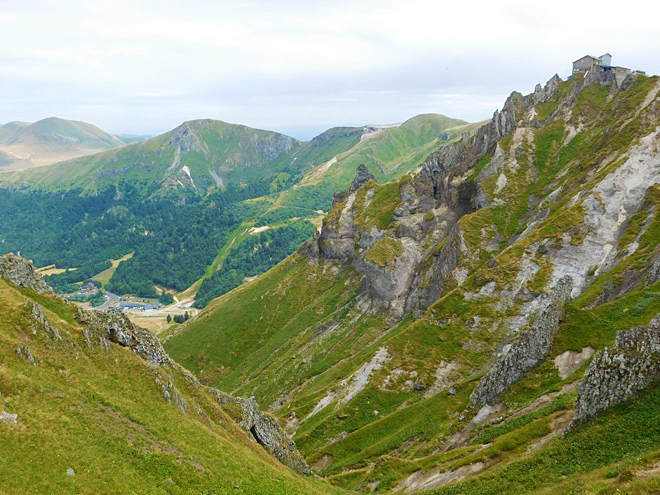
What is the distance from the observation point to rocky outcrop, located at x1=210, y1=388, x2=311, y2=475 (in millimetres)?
58531

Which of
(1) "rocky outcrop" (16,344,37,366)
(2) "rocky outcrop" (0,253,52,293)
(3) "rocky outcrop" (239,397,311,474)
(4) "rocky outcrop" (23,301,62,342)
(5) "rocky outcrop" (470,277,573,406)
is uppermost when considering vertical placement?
→ (2) "rocky outcrop" (0,253,52,293)

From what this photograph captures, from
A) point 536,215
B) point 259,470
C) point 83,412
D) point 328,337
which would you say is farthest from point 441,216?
point 83,412

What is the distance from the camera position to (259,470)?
139 feet

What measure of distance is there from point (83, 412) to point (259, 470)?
18583mm

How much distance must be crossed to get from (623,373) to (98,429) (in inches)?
2015

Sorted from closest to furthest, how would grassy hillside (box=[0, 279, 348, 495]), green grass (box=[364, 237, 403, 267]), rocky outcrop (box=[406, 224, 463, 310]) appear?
grassy hillside (box=[0, 279, 348, 495])
rocky outcrop (box=[406, 224, 463, 310])
green grass (box=[364, 237, 403, 267])

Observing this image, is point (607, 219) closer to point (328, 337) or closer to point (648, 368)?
point (648, 368)

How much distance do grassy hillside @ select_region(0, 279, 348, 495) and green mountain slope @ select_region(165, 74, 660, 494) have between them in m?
27.1

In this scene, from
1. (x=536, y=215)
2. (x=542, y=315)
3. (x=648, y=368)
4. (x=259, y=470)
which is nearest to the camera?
(x=648, y=368)

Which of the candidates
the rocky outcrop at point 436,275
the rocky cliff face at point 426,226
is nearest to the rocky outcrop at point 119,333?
the rocky outcrop at point 436,275

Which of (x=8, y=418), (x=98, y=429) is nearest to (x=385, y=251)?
(x=98, y=429)

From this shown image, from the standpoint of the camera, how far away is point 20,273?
173ft

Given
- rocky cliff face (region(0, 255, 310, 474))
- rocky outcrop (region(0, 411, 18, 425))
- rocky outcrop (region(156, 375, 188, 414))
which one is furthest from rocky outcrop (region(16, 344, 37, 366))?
rocky outcrop (region(156, 375, 188, 414))

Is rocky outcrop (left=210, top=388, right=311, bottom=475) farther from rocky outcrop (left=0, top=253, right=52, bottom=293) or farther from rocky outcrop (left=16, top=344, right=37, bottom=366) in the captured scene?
rocky outcrop (left=0, top=253, right=52, bottom=293)
